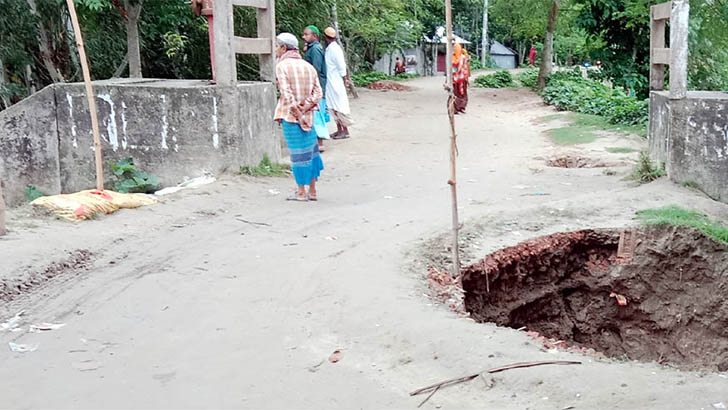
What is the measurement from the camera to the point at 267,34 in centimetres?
1043

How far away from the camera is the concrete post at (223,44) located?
30.0 ft

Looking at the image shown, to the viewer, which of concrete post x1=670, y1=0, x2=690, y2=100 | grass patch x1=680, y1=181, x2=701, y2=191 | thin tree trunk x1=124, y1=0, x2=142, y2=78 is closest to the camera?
grass patch x1=680, y1=181, x2=701, y2=191

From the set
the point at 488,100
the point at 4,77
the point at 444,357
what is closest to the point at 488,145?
the point at 4,77

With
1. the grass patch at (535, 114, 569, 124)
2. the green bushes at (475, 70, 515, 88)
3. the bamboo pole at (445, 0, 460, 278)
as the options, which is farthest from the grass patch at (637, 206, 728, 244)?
the green bushes at (475, 70, 515, 88)

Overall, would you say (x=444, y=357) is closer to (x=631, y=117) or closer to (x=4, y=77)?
(x=4, y=77)

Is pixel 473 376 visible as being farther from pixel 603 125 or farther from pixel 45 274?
pixel 603 125

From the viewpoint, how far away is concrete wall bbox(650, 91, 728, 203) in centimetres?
825

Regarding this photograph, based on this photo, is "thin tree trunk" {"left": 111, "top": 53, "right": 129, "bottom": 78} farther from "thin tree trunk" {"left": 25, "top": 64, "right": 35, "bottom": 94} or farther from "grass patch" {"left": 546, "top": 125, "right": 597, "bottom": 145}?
"grass patch" {"left": 546, "top": 125, "right": 597, "bottom": 145}

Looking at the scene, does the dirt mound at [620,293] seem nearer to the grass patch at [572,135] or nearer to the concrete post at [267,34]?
the concrete post at [267,34]

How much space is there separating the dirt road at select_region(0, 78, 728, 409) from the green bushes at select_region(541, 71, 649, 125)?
5927 millimetres

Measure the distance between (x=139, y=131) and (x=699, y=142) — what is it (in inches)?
253

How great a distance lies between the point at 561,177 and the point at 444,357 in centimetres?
626

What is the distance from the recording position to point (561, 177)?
1000cm

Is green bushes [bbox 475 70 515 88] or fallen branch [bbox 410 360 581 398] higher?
green bushes [bbox 475 70 515 88]
